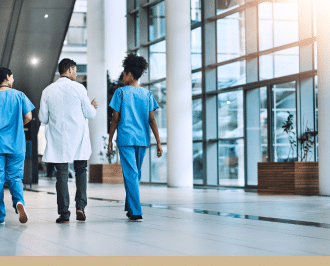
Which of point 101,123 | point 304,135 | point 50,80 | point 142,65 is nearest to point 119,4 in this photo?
point 101,123

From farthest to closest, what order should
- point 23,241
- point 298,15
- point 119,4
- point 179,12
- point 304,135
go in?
point 119,4 < point 179,12 < point 298,15 < point 304,135 < point 23,241

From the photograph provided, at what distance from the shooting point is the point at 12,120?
5535mm

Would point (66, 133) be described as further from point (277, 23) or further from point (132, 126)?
point (277, 23)

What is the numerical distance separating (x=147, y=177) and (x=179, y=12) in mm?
6923

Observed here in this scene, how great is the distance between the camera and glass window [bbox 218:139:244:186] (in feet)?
47.9

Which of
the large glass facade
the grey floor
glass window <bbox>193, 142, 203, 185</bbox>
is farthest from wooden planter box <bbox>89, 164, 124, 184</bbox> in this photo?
the grey floor

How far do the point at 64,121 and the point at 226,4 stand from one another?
1055cm

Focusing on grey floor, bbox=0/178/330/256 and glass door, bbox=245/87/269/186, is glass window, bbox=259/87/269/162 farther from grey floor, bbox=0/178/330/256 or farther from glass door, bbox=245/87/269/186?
A: grey floor, bbox=0/178/330/256

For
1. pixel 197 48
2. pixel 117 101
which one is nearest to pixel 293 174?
pixel 117 101

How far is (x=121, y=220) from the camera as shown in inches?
222

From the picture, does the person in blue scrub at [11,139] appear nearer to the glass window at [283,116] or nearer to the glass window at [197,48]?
the glass window at [283,116]

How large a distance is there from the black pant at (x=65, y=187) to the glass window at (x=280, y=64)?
800cm

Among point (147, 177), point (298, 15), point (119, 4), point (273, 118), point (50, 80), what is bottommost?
point (147, 177)

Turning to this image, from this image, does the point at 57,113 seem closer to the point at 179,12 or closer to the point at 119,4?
the point at 179,12
